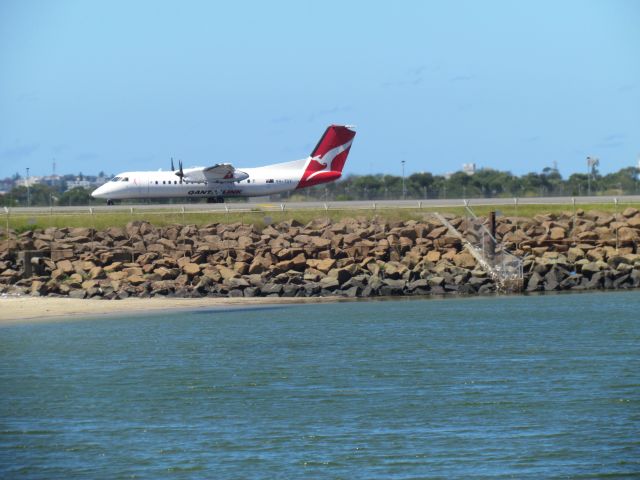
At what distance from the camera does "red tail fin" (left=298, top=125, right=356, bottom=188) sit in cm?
6669

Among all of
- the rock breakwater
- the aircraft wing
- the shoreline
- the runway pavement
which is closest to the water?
the shoreline

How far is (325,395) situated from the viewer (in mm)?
25234

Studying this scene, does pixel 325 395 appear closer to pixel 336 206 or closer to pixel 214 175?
pixel 336 206

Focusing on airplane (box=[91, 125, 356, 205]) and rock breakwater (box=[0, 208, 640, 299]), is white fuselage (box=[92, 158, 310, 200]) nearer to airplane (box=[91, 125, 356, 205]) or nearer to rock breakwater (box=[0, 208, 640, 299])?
airplane (box=[91, 125, 356, 205])

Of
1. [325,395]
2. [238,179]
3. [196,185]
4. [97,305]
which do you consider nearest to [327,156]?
[238,179]

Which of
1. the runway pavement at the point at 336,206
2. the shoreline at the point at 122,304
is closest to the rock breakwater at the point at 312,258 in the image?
the shoreline at the point at 122,304

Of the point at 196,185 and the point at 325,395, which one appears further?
the point at 196,185

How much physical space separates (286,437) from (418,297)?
22.6 metres

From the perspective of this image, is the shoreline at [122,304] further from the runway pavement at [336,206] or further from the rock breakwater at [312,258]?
the runway pavement at [336,206]

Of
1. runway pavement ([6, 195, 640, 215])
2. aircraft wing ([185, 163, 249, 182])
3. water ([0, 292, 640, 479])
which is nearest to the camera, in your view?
water ([0, 292, 640, 479])

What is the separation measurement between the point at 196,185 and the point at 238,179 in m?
2.51

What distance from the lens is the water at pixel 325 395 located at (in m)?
19.8

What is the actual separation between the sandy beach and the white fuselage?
2390 cm

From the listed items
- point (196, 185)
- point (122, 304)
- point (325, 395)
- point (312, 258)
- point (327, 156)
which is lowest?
point (325, 395)
